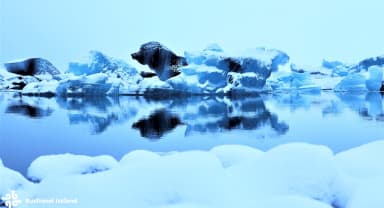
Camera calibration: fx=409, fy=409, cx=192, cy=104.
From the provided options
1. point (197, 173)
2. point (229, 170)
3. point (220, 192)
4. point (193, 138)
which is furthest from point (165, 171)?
point (193, 138)

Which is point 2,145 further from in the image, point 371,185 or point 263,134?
point 371,185

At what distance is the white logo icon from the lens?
8.17 feet

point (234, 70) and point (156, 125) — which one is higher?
point (234, 70)

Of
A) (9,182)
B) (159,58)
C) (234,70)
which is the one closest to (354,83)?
(234,70)

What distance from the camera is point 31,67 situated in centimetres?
2669

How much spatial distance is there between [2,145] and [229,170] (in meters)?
4.91

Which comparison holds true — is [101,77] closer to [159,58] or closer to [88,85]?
[88,85]

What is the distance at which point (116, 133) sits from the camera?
758 centimetres

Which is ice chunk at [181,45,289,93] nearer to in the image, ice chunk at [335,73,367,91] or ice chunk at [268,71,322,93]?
ice chunk at [268,71,322,93]

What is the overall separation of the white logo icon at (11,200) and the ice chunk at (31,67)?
25626 mm

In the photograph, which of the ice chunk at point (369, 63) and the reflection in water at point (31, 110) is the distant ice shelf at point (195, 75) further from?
the reflection in water at point (31, 110)

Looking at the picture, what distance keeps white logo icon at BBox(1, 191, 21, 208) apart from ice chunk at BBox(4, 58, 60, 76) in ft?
84.1

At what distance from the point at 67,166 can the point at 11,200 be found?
34.2 inches

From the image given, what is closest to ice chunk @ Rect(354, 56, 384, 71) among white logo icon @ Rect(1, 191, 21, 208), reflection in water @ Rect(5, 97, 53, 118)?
reflection in water @ Rect(5, 97, 53, 118)
